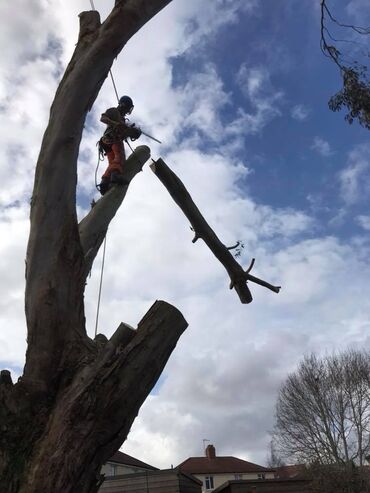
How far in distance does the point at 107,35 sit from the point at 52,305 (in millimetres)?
1931

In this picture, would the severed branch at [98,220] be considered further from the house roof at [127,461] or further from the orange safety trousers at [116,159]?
the house roof at [127,461]

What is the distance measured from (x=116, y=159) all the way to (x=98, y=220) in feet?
3.85

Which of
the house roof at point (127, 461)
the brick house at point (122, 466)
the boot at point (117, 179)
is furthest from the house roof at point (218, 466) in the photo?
the boot at point (117, 179)

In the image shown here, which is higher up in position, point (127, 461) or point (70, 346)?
point (127, 461)

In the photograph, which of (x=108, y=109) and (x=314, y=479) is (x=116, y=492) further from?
(x=108, y=109)

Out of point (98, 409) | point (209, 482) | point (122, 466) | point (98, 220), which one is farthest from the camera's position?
point (209, 482)

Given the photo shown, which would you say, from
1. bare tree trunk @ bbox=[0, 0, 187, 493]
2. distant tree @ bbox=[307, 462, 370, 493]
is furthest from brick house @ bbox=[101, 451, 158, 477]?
bare tree trunk @ bbox=[0, 0, 187, 493]

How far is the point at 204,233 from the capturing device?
4938mm

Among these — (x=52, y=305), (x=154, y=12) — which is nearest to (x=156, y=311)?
(x=52, y=305)

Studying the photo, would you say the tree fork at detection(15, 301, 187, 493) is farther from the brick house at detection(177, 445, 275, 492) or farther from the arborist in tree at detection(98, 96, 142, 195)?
the brick house at detection(177, 445, 275, 492)

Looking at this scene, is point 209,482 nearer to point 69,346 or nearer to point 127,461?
point 127,461

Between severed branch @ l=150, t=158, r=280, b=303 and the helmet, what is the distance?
53.1 inches

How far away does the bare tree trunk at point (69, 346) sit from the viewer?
2.90m

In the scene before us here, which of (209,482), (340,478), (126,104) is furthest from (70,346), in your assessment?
(209,482)
